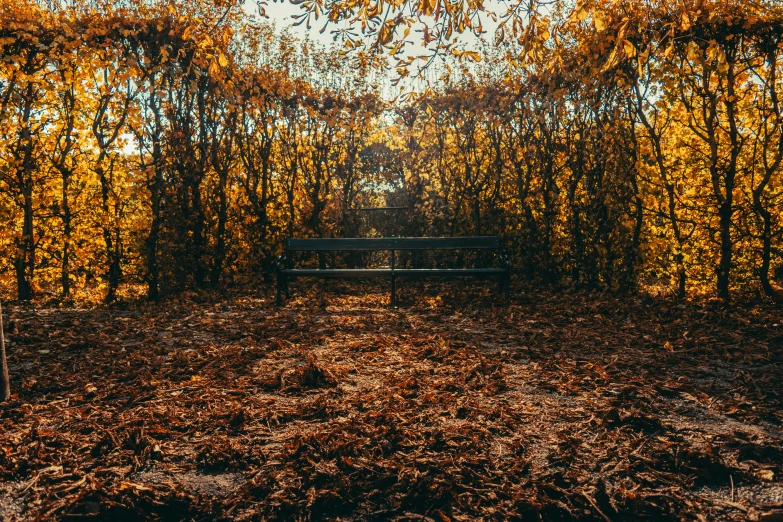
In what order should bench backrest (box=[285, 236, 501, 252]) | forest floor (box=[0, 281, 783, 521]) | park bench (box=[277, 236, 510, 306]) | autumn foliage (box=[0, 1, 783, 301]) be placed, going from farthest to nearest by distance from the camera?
bench backrest (box=[285, 236, 501, 252]), park bench (box=[277, 236, 510, 306]), autumn foliage (box=[0, 1, 783, 301]), forest floor (box=[0, 281, 783, 521])

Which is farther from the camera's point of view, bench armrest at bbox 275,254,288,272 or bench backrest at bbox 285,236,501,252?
bench backrest at bbox 285,236,501,252

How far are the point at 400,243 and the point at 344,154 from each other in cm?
267

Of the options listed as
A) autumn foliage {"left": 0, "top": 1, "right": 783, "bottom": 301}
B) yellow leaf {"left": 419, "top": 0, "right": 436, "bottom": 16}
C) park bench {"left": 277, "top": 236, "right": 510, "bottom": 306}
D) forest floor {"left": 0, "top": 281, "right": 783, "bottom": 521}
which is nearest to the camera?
forest floor {"left": 0, "top": 281, "right": 783, "bottom": 521}

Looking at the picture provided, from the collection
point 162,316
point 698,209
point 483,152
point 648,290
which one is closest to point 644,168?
point 698,209

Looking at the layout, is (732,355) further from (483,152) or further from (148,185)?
(148,185)

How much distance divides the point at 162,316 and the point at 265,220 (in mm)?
2806

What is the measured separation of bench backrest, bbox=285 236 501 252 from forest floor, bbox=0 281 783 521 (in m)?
2.14

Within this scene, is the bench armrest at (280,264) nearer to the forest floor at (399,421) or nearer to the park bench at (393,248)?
the park bench at (393,248)

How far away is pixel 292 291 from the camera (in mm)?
8391

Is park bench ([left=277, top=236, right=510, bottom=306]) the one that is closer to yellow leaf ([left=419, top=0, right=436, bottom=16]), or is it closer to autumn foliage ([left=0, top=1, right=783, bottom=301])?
autumn foliage ([left=0, top=1, right=783, bottom=301])

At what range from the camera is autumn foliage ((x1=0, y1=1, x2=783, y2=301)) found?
20.7 ft

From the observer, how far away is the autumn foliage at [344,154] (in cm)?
631

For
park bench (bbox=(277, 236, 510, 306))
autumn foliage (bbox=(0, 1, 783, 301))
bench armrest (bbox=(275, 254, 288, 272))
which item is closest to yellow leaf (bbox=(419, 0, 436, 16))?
autumn foliage (bbox=(0, 1, 783, 301))

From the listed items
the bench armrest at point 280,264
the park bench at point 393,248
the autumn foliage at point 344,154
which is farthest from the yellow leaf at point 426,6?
the bench armrest at point 280,264
